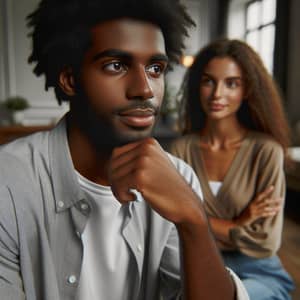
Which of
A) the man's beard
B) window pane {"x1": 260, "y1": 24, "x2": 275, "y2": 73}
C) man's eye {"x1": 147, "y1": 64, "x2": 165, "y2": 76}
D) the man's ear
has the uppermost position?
window pane {"x1": 260, "y1": 24, "x2": 275, "y2": 73}

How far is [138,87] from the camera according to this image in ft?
0.74

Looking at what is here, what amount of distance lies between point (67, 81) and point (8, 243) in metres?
0.12

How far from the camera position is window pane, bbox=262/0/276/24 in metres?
0.47

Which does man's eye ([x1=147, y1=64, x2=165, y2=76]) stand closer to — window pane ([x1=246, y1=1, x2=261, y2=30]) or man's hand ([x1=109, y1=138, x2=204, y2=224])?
man's hand ([x1=109, y1=138, x2=204, y2=224])

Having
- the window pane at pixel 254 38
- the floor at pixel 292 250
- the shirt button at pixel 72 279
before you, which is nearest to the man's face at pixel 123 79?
the shirt button at pixel 72 279

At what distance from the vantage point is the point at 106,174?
0.87ft

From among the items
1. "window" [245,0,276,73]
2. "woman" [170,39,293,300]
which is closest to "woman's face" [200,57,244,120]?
"woman" [170,39,293,300]

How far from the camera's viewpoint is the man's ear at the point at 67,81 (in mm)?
241

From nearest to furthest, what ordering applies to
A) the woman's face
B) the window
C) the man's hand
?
the man's hand
the woman's face
the window

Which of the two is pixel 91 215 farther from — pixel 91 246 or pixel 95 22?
pixel 95 22

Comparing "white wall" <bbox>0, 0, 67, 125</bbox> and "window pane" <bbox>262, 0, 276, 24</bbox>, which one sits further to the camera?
"window pane" <bbox>262, 0, 276, 24</bbox>

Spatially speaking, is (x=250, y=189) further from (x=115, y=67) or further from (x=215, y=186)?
→ (x=115, y=67)

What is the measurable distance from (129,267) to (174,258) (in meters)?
A: 0.04

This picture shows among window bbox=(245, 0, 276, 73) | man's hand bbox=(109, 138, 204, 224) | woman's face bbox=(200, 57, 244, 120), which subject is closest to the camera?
man's hand bbox=(109, 138, 204, 224)
